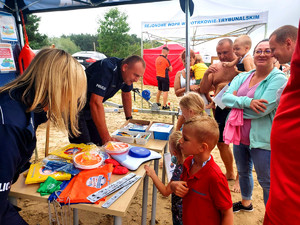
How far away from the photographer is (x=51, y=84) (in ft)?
3.48

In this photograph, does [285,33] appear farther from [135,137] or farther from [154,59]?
[154,59]

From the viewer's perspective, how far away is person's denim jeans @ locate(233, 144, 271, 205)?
1603mm

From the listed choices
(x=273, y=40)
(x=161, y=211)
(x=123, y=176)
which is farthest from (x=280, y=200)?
(x=161, y=211)

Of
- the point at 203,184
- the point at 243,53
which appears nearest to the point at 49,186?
the point at 203,184

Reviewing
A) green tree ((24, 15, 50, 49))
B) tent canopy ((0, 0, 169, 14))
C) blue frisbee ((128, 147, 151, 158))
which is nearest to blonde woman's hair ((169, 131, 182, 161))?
blue frisbee ((128, 147, 151, 158))

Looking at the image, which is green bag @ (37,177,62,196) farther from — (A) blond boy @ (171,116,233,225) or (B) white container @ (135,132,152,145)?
(B) white container @ (135,132,152,145)

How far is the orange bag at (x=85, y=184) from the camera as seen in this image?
1028 millimetres

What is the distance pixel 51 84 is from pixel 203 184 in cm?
102

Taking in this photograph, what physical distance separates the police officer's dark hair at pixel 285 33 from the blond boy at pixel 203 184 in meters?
0.81

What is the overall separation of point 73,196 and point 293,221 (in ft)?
3.21

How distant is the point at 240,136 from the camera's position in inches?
69.7

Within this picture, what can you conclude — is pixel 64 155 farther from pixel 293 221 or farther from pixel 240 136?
pixel 240 136

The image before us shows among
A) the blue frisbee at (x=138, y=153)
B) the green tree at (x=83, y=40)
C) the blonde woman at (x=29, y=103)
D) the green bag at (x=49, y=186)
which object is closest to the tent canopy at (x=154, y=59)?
the blue frisbee at (x=138, y=153)

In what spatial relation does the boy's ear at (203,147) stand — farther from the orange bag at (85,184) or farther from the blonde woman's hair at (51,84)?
the blonde woman's hair at (51,84)
